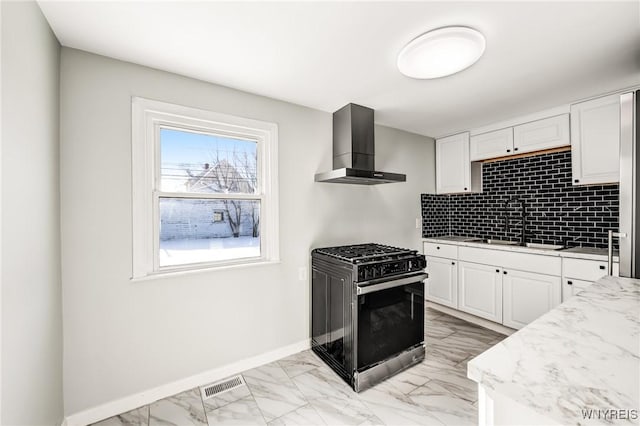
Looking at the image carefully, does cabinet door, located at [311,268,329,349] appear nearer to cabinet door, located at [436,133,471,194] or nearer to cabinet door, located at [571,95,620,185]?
cabinet door, located at [436,133,471,194]

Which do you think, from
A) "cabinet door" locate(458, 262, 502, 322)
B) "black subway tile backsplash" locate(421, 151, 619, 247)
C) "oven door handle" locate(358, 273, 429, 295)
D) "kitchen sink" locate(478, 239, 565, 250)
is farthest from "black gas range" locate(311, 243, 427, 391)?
"black subway tile backsplash" locate(421, 151, 619, 247)

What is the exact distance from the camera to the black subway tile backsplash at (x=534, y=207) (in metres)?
2.73

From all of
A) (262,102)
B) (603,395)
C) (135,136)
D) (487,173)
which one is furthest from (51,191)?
(487,173)

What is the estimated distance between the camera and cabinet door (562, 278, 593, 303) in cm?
240

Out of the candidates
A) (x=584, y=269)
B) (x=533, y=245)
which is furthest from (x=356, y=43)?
(x=533, y=245)

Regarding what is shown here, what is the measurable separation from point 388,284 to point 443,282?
1.64 meters

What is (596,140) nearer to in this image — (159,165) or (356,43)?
(356,43)

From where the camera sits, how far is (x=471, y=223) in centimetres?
382

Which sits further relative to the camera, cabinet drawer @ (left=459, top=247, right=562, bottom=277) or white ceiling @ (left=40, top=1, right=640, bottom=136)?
cabinet drawer @ (left=459, top=247, right=562, bottom=277)

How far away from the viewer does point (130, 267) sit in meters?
1.90

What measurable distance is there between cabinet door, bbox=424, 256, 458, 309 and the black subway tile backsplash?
17.7 inches

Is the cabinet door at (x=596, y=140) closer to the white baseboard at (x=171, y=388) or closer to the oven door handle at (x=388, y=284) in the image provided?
the oven door handle at (x=388, y=284)

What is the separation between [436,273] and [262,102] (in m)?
2.88

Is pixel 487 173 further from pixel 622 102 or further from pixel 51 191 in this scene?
pixel 51 191
